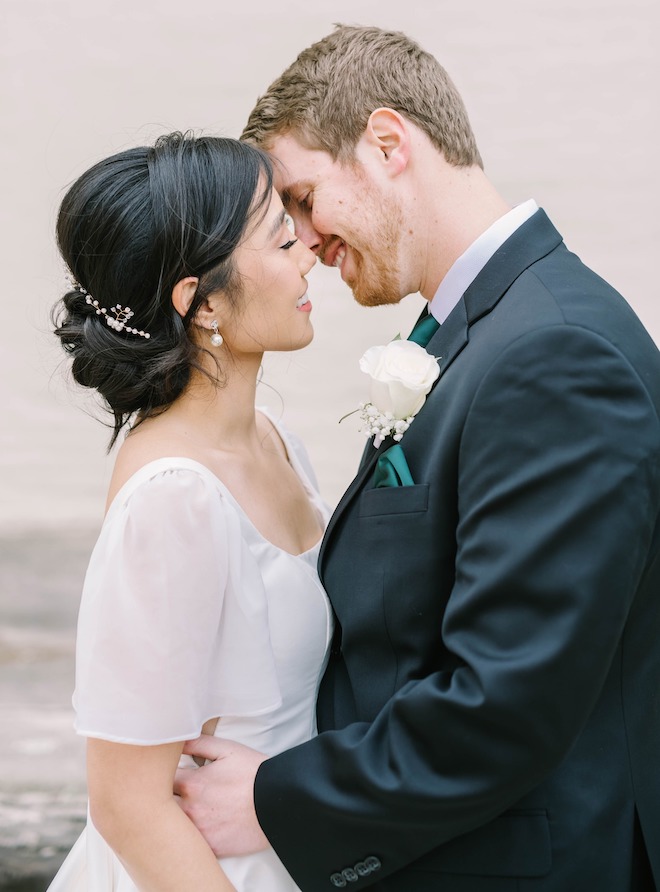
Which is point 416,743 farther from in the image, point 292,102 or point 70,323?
point 292,102

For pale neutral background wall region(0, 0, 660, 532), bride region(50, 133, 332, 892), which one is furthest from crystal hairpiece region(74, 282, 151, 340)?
pale neutral background wall region(0, 0, 660, 532)

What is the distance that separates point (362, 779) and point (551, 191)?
3094mm

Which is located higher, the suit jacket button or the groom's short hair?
the groom's short hair

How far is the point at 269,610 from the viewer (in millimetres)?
1880

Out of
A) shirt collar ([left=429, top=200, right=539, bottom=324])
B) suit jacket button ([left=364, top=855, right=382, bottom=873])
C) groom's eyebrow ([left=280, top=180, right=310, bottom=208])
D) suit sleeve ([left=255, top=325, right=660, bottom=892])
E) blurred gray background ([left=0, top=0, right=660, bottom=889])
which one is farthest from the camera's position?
blurred gray background ([left=0, top=0, right=660, bottom=889])

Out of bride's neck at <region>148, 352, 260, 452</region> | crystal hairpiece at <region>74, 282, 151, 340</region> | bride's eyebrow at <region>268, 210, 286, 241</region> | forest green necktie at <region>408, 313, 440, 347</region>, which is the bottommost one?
bride's neck at <region>148, 352, 260, 452</region>

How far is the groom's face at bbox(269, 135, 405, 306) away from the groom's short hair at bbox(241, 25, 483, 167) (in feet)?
0.13

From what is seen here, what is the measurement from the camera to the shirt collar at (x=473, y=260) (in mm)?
1883

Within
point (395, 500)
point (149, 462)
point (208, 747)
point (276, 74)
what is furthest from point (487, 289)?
point (276, 74)

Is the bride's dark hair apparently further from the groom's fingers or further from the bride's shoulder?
the groom's fingers

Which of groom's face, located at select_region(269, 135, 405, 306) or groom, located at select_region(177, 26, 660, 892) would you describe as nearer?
groom, located at select_region(177, 26, 660, 892)

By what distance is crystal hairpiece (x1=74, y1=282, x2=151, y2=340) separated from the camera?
196cm

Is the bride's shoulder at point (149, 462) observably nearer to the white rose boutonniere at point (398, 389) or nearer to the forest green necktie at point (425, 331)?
the white rose boutonniere at point (398, 389)

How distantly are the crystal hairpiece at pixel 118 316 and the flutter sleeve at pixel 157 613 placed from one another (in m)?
0.35
